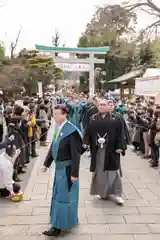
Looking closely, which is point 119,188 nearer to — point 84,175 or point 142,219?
point 142,219

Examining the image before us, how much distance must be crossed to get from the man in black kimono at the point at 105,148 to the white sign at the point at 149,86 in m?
8.71

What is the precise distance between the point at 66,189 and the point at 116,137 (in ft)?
4.99

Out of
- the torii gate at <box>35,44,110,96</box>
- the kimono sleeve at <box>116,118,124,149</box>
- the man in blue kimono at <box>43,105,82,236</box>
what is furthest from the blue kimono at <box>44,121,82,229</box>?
the torii gate at <box>35,44,110,96</box>

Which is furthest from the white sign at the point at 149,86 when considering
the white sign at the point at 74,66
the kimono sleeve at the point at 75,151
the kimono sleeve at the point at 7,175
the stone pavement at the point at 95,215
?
the white sign at the point at 74,66

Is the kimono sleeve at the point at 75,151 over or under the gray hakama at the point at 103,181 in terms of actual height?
over

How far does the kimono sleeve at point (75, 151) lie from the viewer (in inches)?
148

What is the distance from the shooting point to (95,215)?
183 inches

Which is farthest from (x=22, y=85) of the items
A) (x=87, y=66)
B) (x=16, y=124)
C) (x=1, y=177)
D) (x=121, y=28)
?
(x=1, y=177)

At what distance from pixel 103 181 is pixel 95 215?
66 cm

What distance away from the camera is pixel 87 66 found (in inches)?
1093

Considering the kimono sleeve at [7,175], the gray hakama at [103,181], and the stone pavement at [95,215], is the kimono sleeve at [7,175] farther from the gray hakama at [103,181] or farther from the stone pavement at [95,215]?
the gray hakama at [103,181]

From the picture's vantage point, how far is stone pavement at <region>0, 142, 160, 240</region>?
4008 mm

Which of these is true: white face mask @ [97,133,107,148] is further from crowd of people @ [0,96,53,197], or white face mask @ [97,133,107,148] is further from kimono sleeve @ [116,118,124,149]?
crowd of people @ [0,96,53,197]

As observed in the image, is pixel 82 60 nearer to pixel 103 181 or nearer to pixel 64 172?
pixel 103 181
